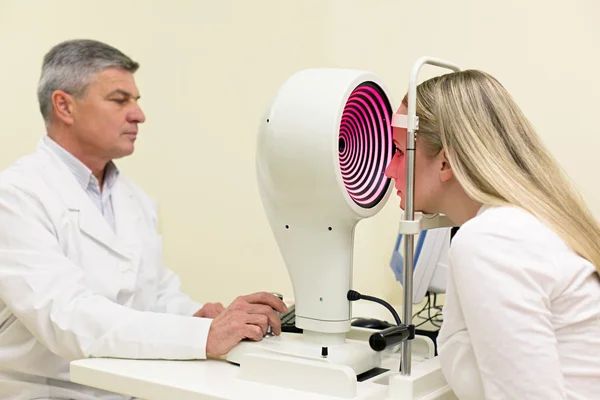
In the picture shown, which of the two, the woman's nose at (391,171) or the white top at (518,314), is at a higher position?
the woman's nose at (391,171)

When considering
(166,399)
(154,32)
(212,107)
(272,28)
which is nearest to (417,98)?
(166,399)

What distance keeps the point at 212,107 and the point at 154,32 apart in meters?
0.43

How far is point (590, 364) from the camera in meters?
0.97

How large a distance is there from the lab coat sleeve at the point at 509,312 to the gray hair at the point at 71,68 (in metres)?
1.26

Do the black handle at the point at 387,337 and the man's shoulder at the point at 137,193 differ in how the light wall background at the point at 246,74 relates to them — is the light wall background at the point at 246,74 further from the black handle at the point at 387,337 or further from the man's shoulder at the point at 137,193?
the black handle at the point at 387,337

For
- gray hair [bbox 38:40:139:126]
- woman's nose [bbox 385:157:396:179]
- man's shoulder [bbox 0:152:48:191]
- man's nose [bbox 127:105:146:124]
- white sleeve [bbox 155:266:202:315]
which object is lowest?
white sleeve [bbox 155:266:202:315]

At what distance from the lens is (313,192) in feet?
3.66

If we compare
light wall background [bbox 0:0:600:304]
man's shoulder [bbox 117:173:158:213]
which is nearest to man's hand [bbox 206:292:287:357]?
man's shoulder [bbox 117:173:158:213]

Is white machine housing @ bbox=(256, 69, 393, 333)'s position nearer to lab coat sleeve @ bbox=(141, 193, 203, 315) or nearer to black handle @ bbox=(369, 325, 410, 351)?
black handle @ bbox=(369, 325, 410, 351)

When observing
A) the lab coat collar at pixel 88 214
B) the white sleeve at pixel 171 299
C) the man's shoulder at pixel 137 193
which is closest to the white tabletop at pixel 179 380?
the lab coat collar at pixel 88 214

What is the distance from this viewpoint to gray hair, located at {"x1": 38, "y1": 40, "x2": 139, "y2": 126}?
1.82m

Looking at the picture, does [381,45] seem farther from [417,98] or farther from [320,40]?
[417,98]

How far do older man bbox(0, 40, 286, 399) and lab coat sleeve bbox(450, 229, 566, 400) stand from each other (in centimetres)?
45

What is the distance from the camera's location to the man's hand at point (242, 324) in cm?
122
